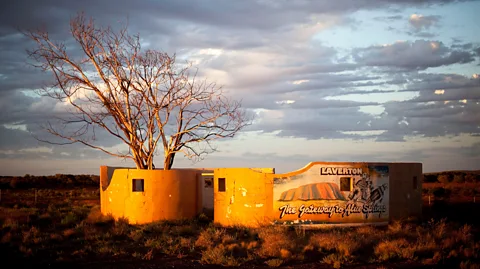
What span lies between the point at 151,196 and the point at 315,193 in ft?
25.3

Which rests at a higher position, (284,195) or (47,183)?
(284,195)

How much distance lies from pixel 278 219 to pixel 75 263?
30.1 ft

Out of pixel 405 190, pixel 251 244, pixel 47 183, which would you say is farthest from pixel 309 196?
pixel 47 183

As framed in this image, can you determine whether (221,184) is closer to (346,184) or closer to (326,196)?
(326,196)

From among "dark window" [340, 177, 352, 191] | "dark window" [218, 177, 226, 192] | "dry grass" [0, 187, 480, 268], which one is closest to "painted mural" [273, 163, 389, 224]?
"dark window" [340, 177, 352, 191]

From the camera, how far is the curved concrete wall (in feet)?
80.0

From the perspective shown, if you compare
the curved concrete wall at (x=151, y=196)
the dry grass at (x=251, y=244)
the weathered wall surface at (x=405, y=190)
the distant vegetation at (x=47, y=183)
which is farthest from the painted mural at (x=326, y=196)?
the distant vegetation at (x=47, y=183)

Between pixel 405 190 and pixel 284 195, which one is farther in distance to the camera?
pixel 405 190

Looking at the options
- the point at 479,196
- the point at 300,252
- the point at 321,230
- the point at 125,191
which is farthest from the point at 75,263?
the point at 479,196

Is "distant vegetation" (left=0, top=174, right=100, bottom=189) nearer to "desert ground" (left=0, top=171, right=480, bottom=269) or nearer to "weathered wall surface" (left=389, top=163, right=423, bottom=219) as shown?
"desert ground" (left=0, top=171, right=480, bottom=269)

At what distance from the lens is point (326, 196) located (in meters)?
22.5

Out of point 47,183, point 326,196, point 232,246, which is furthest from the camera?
point 47,183

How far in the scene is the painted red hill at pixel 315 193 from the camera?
22281mm

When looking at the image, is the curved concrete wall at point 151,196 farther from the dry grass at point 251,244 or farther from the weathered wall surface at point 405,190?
the weathered wall surface at point 405,190
